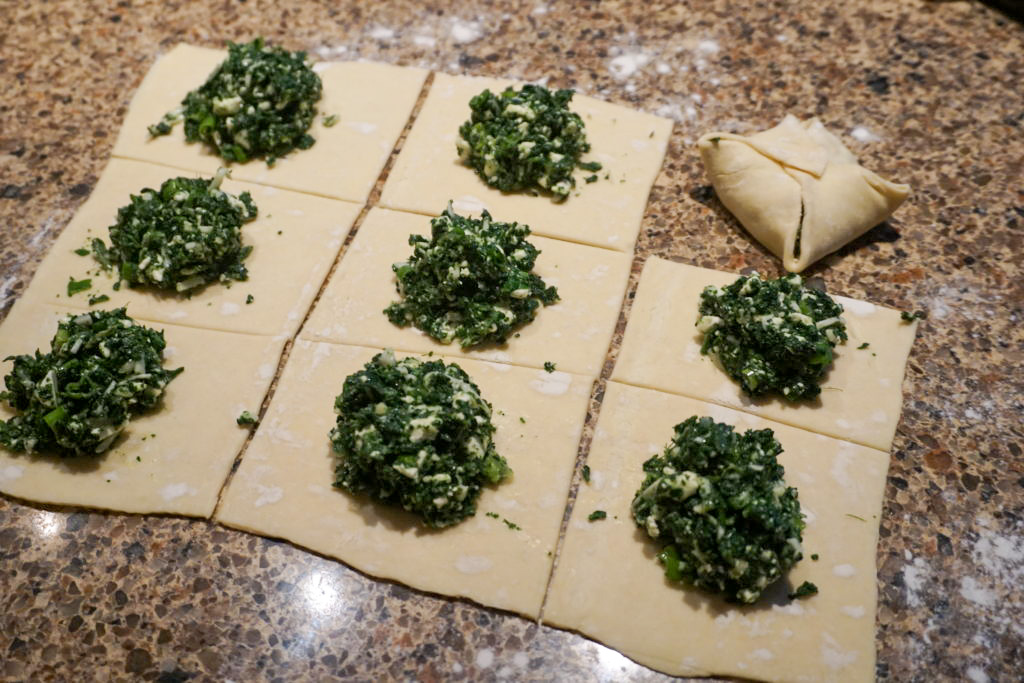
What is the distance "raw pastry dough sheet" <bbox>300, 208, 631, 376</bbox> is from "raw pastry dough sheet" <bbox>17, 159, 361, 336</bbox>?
102 mm

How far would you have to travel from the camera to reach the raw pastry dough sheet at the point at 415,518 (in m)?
2.55

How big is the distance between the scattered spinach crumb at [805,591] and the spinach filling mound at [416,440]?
0.93 m

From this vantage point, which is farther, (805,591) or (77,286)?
(77,286)

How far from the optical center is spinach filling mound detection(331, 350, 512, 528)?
2.51 metres

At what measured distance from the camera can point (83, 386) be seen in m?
2.68

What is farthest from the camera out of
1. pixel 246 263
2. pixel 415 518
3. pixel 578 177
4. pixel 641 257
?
pixel 578 177

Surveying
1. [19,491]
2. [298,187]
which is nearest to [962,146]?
[298,187]

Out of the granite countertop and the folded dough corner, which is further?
the folded dough corner

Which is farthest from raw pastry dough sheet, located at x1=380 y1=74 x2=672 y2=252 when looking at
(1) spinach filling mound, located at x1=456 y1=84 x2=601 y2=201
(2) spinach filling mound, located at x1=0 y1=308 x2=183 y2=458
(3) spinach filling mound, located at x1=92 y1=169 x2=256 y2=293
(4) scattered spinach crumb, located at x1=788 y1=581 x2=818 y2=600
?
(4) scattered spinach crumb, located at x1=788 y1=581 x2=818 y2=600

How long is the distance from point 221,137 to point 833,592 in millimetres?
2921

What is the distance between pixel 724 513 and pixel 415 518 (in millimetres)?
935

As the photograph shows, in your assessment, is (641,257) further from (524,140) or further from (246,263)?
(246,263)

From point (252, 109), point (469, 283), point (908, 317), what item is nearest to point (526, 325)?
point (469, 283)

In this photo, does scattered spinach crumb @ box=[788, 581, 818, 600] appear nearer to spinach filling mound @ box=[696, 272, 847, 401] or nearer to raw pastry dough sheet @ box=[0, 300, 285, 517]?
spinach filling mound @ box=[696, 272, 847, 401]
